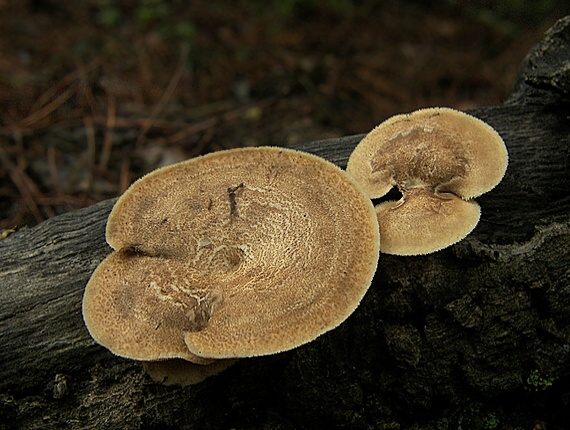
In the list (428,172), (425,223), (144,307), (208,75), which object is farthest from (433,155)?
(208,75)

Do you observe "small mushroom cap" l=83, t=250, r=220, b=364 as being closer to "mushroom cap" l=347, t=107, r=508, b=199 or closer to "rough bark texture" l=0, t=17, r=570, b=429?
"rough bark texture" l=0, t=17, r=570, b=429

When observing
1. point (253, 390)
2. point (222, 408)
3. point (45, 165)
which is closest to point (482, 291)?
point (253, 390)

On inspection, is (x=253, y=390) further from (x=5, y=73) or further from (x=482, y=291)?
(x=5, y=73)

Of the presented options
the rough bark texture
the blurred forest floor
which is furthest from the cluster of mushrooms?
the blurred forest floor

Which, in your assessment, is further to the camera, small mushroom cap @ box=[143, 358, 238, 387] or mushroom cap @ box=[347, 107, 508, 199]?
mushroom cap @ box=[347, 107, 508, 199]

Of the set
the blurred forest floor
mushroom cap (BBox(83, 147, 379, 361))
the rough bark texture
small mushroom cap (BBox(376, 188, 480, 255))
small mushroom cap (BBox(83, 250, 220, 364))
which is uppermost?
small mushroom cap (BBox(376, 188, 480, 255))

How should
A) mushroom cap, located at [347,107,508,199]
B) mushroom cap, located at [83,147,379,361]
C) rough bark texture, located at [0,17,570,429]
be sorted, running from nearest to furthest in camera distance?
1. mushroom cap, located at [83,147,379,361]
2. rough bark texture, located at [0,17,570,429]
3. mushroom cap, located at [347,107,508,199]

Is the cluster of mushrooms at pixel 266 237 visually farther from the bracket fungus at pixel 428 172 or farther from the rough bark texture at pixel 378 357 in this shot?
the rough bark texture at pixel 378 357
